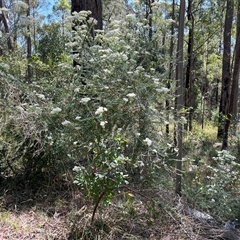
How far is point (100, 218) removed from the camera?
2.19m

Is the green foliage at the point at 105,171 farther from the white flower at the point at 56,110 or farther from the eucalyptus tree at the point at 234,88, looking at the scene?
the eucalyptus tree at the point at 234,88

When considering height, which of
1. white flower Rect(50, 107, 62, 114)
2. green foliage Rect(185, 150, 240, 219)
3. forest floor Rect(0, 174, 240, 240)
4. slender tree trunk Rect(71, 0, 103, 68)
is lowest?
green foliage Rect(185, 150, 240, 219)

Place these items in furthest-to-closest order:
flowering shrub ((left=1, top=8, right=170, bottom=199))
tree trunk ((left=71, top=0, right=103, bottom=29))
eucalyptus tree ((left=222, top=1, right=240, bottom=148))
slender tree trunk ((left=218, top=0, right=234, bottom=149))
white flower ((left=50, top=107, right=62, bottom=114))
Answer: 1. slender tree trunk ((left=218, top=0, right=234, bottom=149))
2. eucalyptus tree ((left=222, top=1, right=240, bottom=148))
3. tree trunk ((left=71, top=0, right=103, bottom=29))
4. white flower ((left=50, top=107, right=62, bottom=114))
5. flowering shrub ((left=1, top=8, right=170, bottom=199))

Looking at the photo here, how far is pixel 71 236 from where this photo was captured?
6.63 feet

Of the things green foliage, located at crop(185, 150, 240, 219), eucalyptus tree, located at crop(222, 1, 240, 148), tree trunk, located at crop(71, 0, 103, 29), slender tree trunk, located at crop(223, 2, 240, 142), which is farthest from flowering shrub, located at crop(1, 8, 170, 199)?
slender tree trunk, located at crop(223, 2, 240, 142)

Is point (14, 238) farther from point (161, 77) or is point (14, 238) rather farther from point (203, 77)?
point (203, 77)

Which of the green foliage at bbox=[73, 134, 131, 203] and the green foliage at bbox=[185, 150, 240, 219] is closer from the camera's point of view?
the green foliage at bbox=[73, 134, 131, 203]

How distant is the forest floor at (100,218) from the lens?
2059mm

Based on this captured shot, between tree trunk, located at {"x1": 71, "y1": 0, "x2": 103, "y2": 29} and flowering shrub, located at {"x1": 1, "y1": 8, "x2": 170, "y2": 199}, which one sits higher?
tree trunk, located at {"x1": 71, "y1": 0, "x2": 103, "y2": 29}

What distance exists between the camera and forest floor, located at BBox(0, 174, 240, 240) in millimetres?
2059

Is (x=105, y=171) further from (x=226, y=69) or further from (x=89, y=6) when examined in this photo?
(x=226, y=69)

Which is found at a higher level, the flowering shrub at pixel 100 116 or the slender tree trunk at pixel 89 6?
the slender tree trunk at pixel 89 6

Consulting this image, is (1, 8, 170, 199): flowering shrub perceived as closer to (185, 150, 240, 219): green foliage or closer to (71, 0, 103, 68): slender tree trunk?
(185, 150, 240, 219): green foliage

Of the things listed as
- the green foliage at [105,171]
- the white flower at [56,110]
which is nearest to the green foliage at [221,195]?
the green foliage at [105,171]
